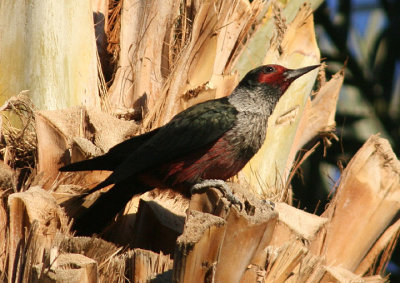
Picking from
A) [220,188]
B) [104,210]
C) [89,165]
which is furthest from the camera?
[104,210]

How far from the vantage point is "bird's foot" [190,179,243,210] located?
3.45 metres

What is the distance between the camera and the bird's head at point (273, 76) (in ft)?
15.8

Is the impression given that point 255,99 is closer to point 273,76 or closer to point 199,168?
point 273,76

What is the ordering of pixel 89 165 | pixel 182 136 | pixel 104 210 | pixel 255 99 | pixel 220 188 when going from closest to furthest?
pixel 220 188 → pixel 89 165 → pixel 104 210 → pixel 182 136 → pixel 255 99

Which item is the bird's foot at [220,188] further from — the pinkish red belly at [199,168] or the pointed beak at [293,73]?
the pointed beak at [293,73]

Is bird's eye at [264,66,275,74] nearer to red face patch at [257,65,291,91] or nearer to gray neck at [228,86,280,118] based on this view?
red face patch at [257,65,291,91]

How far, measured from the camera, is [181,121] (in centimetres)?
A: 424

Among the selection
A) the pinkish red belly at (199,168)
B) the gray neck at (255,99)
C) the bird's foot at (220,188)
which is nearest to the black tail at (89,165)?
the pinkish red belly at (199,168)

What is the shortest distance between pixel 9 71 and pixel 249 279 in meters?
2.14

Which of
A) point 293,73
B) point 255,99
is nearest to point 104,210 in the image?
point 255,99

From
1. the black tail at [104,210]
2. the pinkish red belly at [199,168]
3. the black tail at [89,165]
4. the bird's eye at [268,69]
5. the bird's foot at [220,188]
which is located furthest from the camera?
the bird's eye at [268,69]

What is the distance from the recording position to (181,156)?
14.0ft

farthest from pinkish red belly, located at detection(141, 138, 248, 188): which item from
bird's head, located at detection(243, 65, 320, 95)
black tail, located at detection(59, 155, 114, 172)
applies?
bird's head, located at detection(243, 65, 320, 95)

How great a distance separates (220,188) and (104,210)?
0.76m
